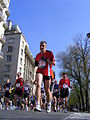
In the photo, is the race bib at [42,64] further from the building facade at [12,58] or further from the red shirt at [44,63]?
the building facade at [12,58]

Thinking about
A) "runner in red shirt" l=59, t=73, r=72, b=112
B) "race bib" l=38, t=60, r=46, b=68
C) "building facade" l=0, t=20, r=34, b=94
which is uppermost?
"building facade" l=0, t=20, r=34, b=94

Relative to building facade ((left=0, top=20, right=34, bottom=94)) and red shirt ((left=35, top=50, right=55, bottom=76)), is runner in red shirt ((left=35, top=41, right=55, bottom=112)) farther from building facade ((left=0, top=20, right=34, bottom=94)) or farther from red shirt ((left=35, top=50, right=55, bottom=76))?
building facade ((left=0, top=20, right=34, bottom=94))

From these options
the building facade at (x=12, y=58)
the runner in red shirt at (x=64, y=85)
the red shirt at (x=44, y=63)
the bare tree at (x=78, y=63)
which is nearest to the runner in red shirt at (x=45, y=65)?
the red shirt at (x=44, y=63)

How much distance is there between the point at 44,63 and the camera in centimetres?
536

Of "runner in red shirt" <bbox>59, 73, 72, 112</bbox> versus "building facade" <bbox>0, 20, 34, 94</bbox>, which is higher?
"building facade" <bbox>0, 20, 34, 94</bbox>

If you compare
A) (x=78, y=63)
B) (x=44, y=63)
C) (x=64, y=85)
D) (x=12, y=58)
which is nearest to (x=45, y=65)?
(x=44, y=63)

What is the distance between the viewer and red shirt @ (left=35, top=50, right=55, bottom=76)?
5.29 m

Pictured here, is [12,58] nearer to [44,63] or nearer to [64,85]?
[64,85]

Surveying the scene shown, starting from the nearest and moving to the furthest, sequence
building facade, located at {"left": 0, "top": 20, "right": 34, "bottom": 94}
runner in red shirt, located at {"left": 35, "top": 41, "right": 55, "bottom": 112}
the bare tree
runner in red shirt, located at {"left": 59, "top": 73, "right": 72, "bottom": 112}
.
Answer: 1. runner in red shirt, located at {"left": 35, "top": 41, "right": 55, "bottom": 112}
2. runner in red shirt, located at {"left": 59, "top": 73, "right": 72, "bottom": 112}
3. the bare tree
4. building facade, located at {"left": 0, "top": 20, "right": 34, "bottom": 94}

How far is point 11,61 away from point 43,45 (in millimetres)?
41026

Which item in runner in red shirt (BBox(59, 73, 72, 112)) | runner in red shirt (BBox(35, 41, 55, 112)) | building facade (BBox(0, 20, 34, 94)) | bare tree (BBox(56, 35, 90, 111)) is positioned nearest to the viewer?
runner in red shirt (BBox(35, 41, 55, 112))

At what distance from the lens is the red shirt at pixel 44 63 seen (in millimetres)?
5289

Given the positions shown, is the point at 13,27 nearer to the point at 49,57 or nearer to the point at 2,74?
the point at 2,74

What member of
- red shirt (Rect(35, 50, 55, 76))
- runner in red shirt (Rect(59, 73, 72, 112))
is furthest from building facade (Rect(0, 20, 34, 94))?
red shirt (Rect(35, 50, 55, 76))
